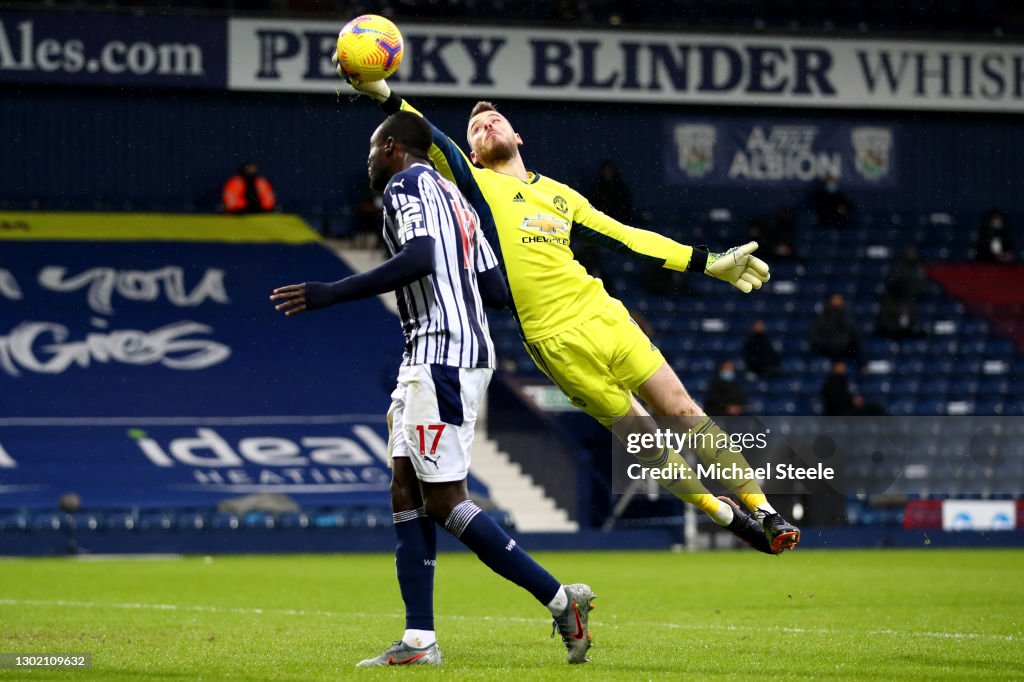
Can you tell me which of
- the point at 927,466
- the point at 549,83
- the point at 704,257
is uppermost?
the point at 549,83

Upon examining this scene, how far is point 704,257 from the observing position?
7336 millimetres

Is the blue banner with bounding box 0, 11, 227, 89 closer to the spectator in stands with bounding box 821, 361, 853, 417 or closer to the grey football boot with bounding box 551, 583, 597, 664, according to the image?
the spectator in stands with bounding box 821, 361, 853, 417

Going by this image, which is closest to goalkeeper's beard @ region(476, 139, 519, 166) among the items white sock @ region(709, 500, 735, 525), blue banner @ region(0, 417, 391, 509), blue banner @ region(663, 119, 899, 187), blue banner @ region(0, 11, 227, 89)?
white sock @ region(709, 500, 735, 525)

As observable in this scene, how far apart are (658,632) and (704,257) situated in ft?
6.67

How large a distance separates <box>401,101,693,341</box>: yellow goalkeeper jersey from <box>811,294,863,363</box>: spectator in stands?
1345 cm

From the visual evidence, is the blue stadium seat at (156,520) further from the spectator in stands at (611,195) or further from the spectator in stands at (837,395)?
the spectator in stands at (837,395)

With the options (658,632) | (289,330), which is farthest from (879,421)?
(658,632)

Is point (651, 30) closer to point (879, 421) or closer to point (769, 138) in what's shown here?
point (769, 138)

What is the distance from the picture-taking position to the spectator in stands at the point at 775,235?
2188cm

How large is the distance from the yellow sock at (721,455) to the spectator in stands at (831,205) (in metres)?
15.9

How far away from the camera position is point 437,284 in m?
6.16

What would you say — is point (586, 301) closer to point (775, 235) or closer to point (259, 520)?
point (259, 520)

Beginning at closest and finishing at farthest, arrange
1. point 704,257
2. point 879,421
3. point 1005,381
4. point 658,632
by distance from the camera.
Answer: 1. point 704,257
2. point 658,632
3. point 879,421
4. point 1005,381

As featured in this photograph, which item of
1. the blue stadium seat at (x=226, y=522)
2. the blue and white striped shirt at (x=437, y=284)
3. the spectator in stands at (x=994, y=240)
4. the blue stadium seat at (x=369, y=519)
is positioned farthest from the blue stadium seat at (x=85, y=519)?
the spectator in stands at (x=994, y=240)
